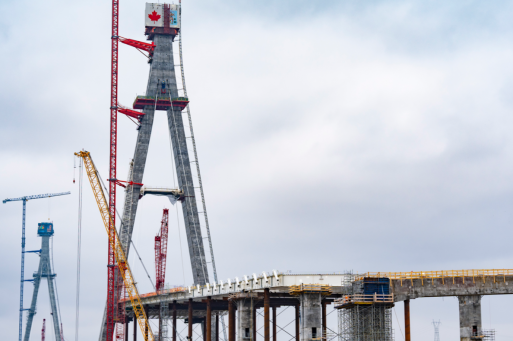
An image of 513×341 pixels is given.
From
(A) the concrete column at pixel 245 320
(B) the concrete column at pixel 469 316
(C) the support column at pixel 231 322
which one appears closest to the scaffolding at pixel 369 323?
(B) the concrete column at pixel 469 316

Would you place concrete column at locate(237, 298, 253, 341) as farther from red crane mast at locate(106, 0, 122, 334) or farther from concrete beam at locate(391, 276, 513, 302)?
red crane mast at locate(106, 0, 122, 334)

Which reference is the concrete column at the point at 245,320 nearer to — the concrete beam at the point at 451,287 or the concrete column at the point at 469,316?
the concrete beam at the point at 451,287

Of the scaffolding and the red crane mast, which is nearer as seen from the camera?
the scaffolding

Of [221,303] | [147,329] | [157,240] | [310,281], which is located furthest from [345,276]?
[157,240]

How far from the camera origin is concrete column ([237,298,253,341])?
102 m

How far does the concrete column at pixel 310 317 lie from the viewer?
87.1 metres

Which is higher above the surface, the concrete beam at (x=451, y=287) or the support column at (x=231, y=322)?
the concrete beam at (x=451, y=287)

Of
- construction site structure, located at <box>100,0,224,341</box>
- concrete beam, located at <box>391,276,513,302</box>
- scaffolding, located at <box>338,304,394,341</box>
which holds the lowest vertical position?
scaffolding, located at <box>338,304,394,341</box>

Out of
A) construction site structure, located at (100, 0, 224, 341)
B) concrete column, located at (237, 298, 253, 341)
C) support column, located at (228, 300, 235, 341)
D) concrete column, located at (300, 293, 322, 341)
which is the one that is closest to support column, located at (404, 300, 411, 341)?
concrete column, located at (300, 293, 322, 341)

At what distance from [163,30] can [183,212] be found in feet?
→ 109

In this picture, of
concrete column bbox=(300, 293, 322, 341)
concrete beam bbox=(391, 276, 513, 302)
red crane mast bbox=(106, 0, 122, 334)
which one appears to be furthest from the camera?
red crane mast bbox=(106, 0, 122, 334)

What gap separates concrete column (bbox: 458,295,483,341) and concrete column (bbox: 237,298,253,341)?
2580 centimetres

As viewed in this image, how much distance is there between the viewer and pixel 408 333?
293 ft

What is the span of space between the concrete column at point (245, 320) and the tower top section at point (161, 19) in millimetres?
65642
